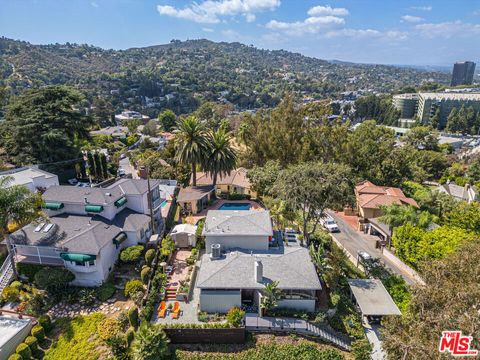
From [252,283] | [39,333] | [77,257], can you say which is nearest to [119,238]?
[77,257]

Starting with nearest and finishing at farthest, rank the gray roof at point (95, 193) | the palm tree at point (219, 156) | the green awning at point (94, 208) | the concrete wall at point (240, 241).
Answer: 1. the concrete wall at point (240, 241)
2. the green awning at point (94, 208)
3. the gray roof at point (95, 193)
4. the palm tree at point (219, 156)

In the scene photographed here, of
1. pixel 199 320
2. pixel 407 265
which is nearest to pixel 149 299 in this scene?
pixel 199 320

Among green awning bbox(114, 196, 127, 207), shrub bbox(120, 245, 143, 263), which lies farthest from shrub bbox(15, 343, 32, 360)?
green awning bbox(114, 196, 127, 207)

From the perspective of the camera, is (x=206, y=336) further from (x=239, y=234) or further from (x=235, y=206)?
(x=235, y=206)

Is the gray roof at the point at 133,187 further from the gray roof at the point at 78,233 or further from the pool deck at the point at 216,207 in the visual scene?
the pool deck at the point at 216,207

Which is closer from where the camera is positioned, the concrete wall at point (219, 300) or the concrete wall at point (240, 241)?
the concrete wall at point (219, 300)

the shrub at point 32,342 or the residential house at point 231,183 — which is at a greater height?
the residential house at point 231,183

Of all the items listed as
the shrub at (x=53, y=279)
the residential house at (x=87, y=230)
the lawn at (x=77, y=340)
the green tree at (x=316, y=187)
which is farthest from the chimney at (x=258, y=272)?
the shrub at (x=53, y=279)
